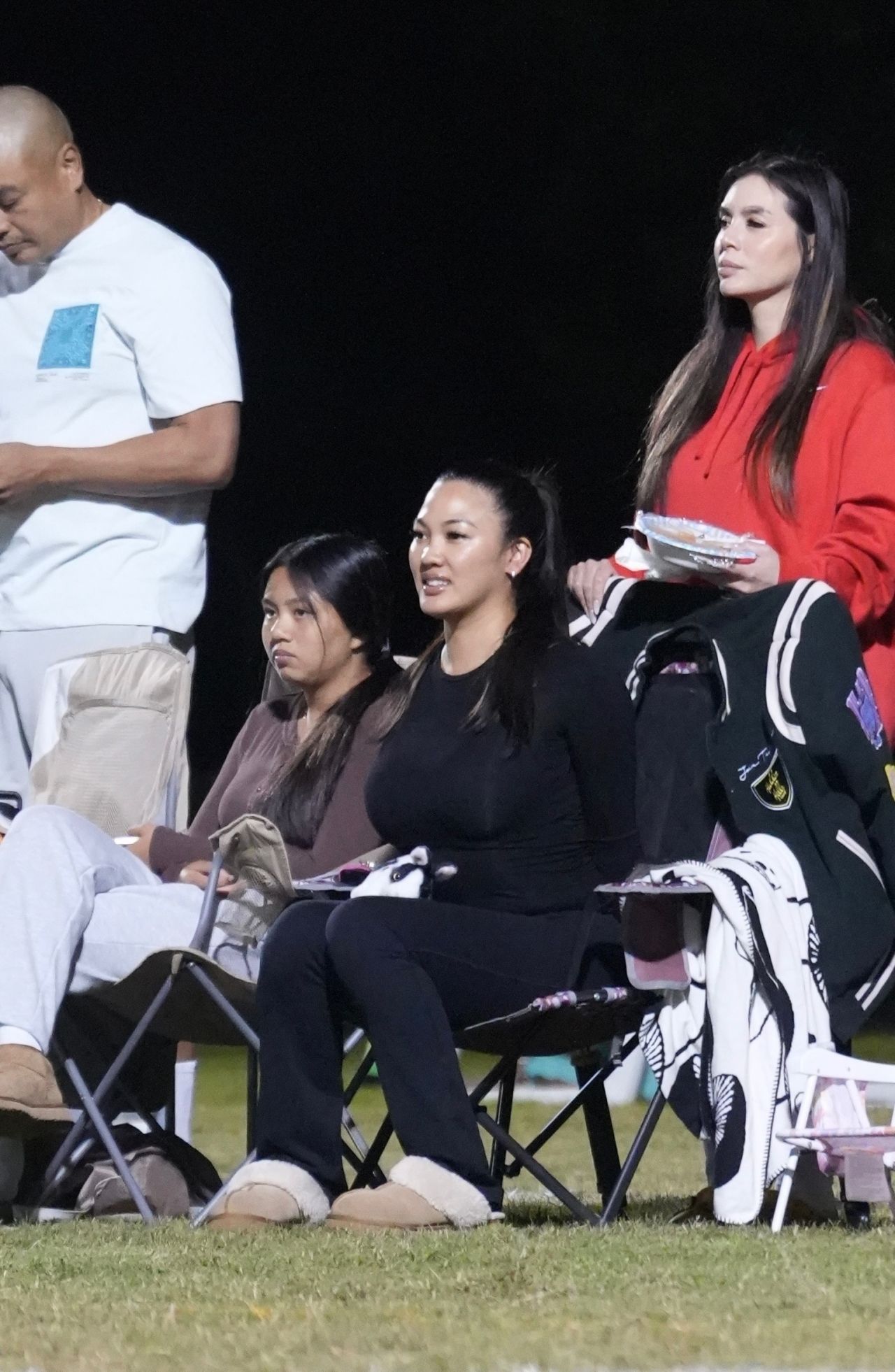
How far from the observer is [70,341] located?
3646mm

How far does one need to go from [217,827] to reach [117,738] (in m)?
0.24

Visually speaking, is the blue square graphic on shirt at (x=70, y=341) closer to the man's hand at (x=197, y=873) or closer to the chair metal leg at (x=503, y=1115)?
the man's hand at (x=197, y=873)

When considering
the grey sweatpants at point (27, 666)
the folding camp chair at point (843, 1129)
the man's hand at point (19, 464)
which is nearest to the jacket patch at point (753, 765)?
the folding camp chair at point (843, 1129)

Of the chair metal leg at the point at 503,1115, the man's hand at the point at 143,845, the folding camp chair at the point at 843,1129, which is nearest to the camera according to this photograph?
the folding camp chair at the point at 843,1129

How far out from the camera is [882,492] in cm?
306

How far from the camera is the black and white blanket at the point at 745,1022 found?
274cm

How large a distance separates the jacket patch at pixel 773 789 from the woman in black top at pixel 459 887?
19cm

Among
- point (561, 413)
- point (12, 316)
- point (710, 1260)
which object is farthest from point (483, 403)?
point (710, 1260)

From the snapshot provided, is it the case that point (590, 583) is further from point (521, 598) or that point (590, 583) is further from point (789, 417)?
point (789, 417)

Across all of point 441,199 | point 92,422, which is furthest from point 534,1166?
point 441,199

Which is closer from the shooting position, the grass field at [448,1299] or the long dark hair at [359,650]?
the grass field at [448,1299]

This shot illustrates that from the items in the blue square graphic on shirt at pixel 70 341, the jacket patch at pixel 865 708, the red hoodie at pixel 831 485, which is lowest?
the jacket patch at pixel 865 708

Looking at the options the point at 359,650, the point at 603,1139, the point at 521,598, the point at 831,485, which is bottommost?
the point at 603,1139

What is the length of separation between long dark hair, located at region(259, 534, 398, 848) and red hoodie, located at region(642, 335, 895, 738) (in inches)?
21.8
